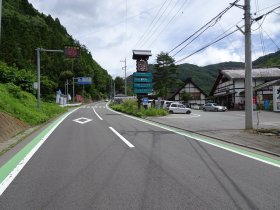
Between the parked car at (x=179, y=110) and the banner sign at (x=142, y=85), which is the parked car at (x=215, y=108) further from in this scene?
the banner sign at (x=142, y=85)

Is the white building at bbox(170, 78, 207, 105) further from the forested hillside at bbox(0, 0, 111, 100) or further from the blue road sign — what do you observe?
the blue road sign

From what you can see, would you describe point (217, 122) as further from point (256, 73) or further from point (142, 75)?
point (256, 73)

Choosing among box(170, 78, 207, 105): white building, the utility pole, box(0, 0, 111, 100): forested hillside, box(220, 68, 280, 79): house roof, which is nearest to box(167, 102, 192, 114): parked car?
box(220, 68, 280, 79): house roof

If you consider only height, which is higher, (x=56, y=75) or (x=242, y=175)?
(x=56, y=75)

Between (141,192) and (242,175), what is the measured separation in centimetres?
248

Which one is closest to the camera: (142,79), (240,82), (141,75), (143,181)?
(143,181)

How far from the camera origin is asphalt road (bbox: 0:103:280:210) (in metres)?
5.18

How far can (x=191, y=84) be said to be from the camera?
235 ft

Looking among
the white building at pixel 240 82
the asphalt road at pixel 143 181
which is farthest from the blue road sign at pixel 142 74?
the asphalt road at pixel 143 181

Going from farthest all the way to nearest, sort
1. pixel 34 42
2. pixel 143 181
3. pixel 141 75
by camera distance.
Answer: pixel 34 42, pixel 141 75, pixel 143 181

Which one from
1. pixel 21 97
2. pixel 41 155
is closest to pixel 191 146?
pixel 41 155

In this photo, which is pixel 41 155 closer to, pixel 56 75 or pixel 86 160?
pixel 86 160

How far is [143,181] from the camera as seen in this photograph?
6492 millimetres

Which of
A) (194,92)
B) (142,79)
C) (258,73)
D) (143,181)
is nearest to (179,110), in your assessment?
(142,79)
